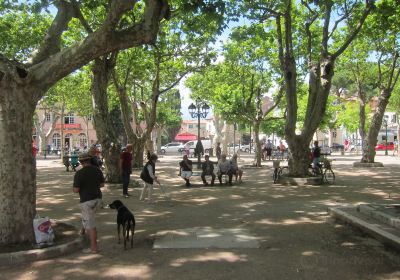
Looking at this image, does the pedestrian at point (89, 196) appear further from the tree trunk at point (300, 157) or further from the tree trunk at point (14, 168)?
the tree trunk at point (300, 157)

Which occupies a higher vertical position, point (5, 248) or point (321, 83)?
point (321, 83)

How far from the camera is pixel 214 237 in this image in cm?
761

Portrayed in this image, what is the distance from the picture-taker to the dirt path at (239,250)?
18.7ft

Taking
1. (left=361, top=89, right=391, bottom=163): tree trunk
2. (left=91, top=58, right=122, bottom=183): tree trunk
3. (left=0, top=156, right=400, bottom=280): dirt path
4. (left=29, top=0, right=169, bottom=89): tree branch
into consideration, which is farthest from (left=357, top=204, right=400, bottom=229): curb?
(left=361, top=89, right=391, bottom=163): tree trunk

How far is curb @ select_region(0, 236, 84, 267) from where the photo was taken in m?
6.14

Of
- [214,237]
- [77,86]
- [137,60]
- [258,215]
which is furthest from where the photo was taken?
[77,86]

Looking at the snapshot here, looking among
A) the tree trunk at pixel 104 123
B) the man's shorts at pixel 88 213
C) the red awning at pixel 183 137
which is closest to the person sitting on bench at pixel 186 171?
the tree trunk at pixel 104 123

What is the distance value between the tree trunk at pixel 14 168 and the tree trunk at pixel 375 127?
20.2 m

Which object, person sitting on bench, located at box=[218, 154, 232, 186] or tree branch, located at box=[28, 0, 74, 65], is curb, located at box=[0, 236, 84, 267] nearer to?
tree branch, located at box=[28, 0, 74, 65]

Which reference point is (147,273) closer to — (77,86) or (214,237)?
(214,237)

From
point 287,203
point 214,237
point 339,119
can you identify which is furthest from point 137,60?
point 339,119

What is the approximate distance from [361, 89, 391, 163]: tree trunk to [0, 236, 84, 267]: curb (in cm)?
1994

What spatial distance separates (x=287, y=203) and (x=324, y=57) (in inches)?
249

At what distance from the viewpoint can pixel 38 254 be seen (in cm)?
637
